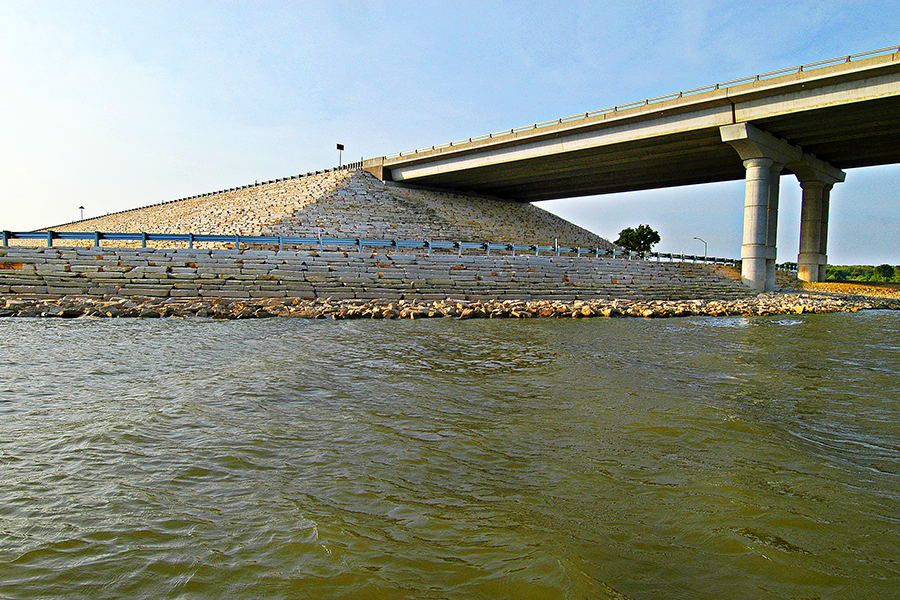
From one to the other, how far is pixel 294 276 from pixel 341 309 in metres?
4.07

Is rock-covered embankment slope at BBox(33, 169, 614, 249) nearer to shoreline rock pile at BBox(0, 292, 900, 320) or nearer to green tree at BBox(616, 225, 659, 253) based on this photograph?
green tree at BBox(616, 225, 659, 253)

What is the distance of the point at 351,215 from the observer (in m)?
45.1

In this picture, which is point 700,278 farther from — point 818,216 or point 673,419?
point 673,419

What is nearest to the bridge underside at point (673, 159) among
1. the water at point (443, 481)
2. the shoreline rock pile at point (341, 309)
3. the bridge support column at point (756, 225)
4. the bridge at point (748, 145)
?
the bridge at point (748, 145)

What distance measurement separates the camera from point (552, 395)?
23.0ft

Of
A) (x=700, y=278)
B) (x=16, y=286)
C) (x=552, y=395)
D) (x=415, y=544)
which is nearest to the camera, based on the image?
(x=415, y=544)

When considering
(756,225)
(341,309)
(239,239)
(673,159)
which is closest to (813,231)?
(756,225)

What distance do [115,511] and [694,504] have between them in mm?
4197

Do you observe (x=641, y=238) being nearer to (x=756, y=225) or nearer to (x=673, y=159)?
(x=673, y=159)

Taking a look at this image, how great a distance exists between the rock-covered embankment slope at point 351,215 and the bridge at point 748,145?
4694 mm

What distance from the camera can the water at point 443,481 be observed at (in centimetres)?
287

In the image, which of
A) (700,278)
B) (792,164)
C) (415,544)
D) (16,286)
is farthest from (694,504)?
(792,164)

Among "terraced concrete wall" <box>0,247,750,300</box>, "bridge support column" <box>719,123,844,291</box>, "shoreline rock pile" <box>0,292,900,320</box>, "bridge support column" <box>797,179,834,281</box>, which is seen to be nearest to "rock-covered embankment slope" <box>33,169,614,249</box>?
"terraced concrete wall" <box>0,247,750,300</box>

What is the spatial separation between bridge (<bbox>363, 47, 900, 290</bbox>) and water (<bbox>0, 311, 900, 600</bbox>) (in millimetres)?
26436
